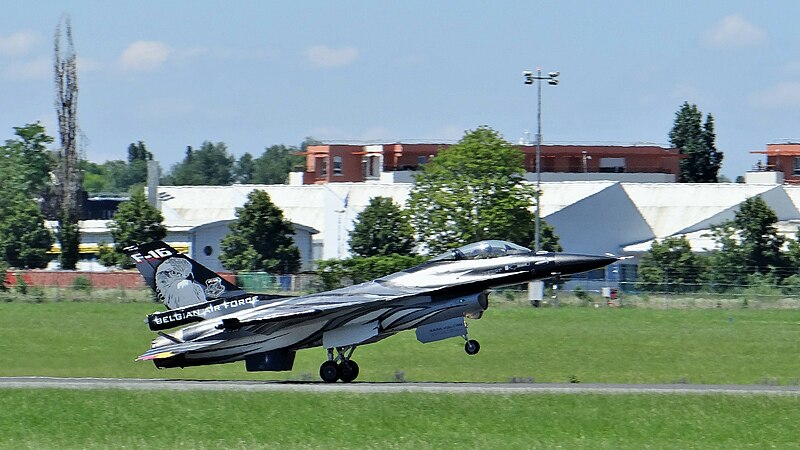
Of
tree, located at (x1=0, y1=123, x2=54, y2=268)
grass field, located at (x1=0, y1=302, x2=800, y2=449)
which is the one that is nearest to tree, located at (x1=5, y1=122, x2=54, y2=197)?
tree, located at (x1=0, y1=123, x2=54, y2=268)

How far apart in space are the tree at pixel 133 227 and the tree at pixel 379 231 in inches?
509

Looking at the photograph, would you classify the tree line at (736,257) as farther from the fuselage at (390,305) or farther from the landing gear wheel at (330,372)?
the landing gear wheel at (330,372)

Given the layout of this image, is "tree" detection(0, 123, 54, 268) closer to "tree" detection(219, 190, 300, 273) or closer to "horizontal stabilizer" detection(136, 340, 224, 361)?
"tree" detection(219, 190, 300, 273)

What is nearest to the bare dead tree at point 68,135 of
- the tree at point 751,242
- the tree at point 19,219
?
the tree at point 19,219

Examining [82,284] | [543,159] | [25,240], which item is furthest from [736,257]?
[25,240]

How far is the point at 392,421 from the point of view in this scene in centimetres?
2245

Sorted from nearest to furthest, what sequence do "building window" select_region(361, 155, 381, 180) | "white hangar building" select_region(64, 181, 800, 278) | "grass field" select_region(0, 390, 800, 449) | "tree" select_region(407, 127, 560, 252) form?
"grass field" select_region(0, 390, 800, 449)
"tree" select_region(407, 127, 560, 252)
"white hangar building" select_region(64, 181, 800, 278)
"building window" select_region(361, 155, 381, 180)

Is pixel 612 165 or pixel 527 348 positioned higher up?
pixel 612 165

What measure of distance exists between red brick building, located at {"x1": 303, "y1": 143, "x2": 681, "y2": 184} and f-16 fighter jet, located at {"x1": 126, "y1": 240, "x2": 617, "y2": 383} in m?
65.0

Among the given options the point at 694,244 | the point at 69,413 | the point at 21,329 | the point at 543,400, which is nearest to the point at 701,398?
the point at 543,400

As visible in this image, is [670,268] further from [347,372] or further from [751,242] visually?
[347,372]

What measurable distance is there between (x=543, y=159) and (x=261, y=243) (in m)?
27.6

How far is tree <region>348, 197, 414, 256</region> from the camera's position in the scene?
7762 cm

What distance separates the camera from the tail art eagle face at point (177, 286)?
30031 millimetres
